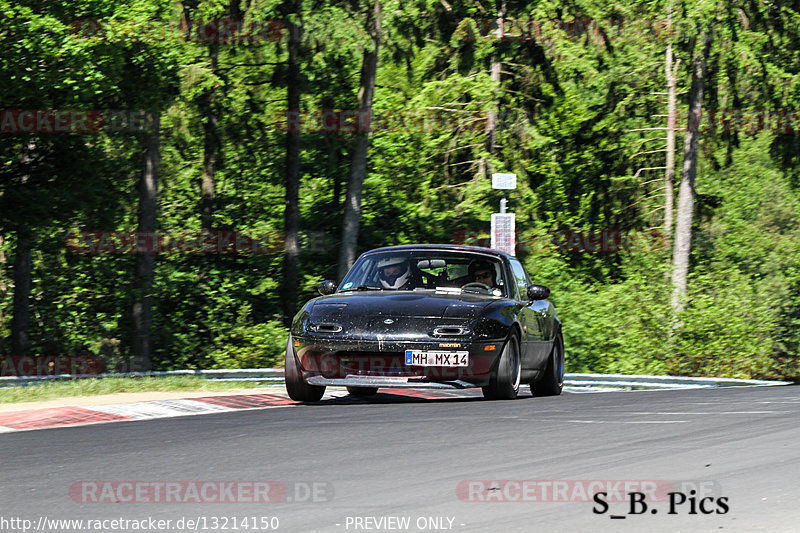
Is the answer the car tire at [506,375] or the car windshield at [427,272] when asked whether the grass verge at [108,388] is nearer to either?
the car windshield at [427,272]

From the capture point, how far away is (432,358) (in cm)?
1170

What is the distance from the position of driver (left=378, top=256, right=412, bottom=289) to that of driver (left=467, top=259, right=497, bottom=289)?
30.6 inches

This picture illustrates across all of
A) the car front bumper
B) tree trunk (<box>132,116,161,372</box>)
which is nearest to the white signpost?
the car front bumper

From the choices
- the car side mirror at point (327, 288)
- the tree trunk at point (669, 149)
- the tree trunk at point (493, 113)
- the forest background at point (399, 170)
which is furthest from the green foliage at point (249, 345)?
the car side mirror at point (327, 288)

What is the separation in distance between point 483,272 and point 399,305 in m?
1.77

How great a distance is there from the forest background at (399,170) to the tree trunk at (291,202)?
71mm

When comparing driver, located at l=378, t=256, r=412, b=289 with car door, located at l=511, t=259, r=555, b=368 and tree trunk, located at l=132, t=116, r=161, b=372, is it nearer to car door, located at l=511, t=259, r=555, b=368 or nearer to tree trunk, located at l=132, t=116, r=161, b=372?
car door, located at l=511, t=259, r=555, b=368

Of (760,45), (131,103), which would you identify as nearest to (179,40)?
(131,103)

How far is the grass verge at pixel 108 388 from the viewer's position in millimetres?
14680

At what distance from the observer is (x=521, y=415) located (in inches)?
432

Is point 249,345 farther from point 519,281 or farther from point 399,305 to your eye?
point 399,305

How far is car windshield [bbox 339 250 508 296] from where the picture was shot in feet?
43.5

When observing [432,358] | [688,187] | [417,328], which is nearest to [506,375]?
[432,358]

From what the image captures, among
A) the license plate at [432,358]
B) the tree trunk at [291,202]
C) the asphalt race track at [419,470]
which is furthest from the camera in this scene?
the tree trunk at [291,202]
